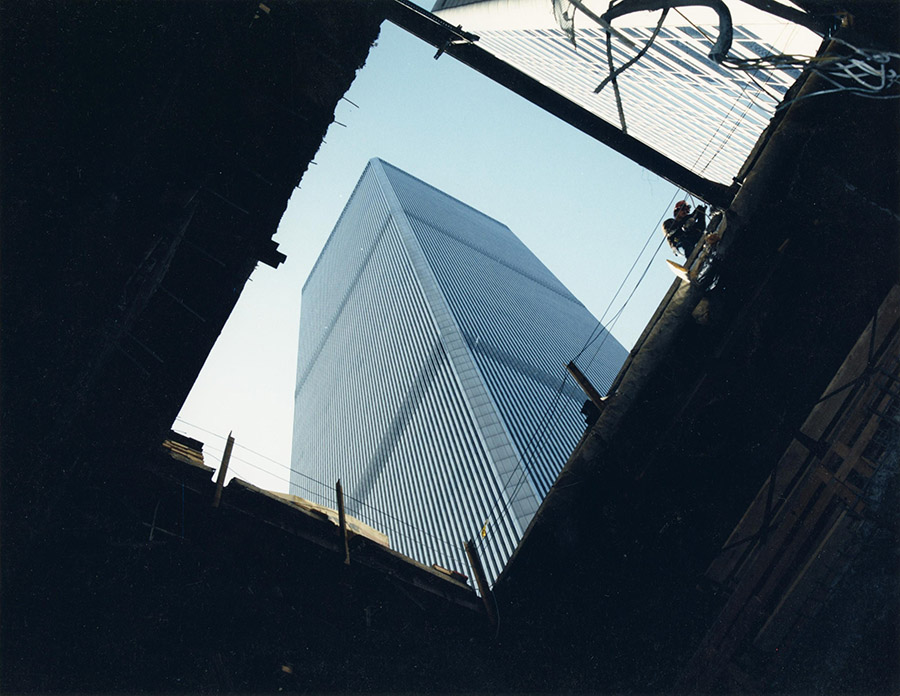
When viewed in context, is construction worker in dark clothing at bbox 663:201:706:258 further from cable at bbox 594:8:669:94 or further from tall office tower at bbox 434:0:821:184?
tall office tower at bbox 434:0:821:184

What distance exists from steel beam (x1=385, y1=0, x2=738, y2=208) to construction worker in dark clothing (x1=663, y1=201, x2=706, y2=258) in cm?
45

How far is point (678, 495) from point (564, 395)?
63.0 meters

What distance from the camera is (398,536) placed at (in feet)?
181

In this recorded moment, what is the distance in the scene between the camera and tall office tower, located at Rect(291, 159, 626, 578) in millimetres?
46688

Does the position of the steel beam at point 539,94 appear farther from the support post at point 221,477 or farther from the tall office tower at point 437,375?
the tall office tower at point 437,375

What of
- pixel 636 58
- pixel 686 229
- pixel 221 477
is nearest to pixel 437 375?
pixel 686 229

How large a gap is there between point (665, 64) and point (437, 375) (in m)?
45.5

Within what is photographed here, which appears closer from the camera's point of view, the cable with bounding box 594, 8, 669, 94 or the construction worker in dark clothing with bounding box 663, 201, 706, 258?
the cable with bounding box 594, 8, 669, 94

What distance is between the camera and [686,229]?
7684 millimetres

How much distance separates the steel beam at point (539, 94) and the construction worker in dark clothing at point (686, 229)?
45cm

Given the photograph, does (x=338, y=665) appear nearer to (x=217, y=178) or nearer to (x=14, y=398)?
(x=14, y=398)

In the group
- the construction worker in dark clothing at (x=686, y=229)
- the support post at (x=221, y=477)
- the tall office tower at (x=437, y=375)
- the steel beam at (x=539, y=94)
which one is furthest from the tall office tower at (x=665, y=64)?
the tall office tower at (x=437, y=375)

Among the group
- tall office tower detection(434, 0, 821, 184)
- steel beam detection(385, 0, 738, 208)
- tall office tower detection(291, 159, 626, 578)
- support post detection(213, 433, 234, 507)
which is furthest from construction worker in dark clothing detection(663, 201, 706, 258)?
tall office tower detection(291, 159, 626, 578)

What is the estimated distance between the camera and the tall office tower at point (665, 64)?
1246cm
